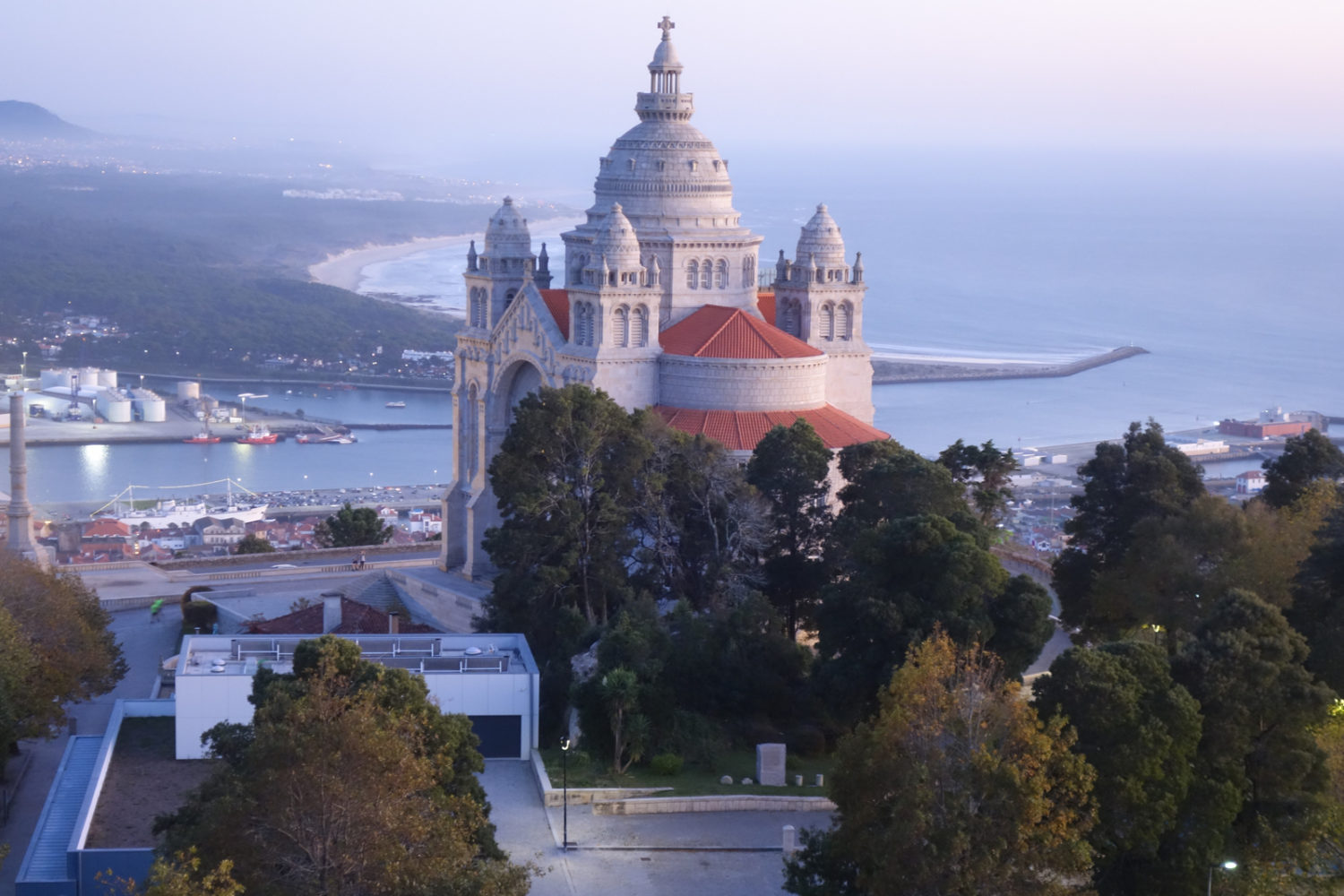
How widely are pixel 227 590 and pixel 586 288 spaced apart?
9989mm

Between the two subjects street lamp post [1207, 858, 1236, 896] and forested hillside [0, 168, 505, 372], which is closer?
street lamp post [1207, 858, 1236, 896]

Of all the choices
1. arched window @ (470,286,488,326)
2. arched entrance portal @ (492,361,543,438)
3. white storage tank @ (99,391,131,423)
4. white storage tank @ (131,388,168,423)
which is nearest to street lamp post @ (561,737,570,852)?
arched entrance portal @ (492,361,543,438)

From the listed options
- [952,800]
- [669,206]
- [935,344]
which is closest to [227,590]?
[669,206]

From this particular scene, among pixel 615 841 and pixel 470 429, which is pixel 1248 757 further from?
pixel 470 429

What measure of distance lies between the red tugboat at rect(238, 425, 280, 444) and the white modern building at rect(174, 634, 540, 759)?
6184cm

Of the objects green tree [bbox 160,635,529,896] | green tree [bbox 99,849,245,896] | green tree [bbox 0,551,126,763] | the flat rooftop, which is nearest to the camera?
green tree [bbox 99,849,245,896]

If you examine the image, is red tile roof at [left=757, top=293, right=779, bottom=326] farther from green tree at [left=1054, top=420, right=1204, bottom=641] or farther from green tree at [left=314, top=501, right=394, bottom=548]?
green tree at [left=314, top=501, right=394, bottom=548]

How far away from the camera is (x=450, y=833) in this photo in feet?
60.4

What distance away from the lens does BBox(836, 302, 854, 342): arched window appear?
38.2 m

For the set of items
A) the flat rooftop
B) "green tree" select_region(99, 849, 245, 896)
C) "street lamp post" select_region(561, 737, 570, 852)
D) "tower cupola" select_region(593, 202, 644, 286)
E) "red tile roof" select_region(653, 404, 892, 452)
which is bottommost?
"street lamp post" select_region(561, 737, 570, 852)

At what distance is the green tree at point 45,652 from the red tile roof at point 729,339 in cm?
1185

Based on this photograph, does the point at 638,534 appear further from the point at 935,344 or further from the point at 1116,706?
the point at 935,344

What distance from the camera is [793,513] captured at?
31391mm

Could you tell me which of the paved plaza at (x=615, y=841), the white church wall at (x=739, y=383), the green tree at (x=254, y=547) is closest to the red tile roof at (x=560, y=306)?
the white church wall at (x=739, y=383)
